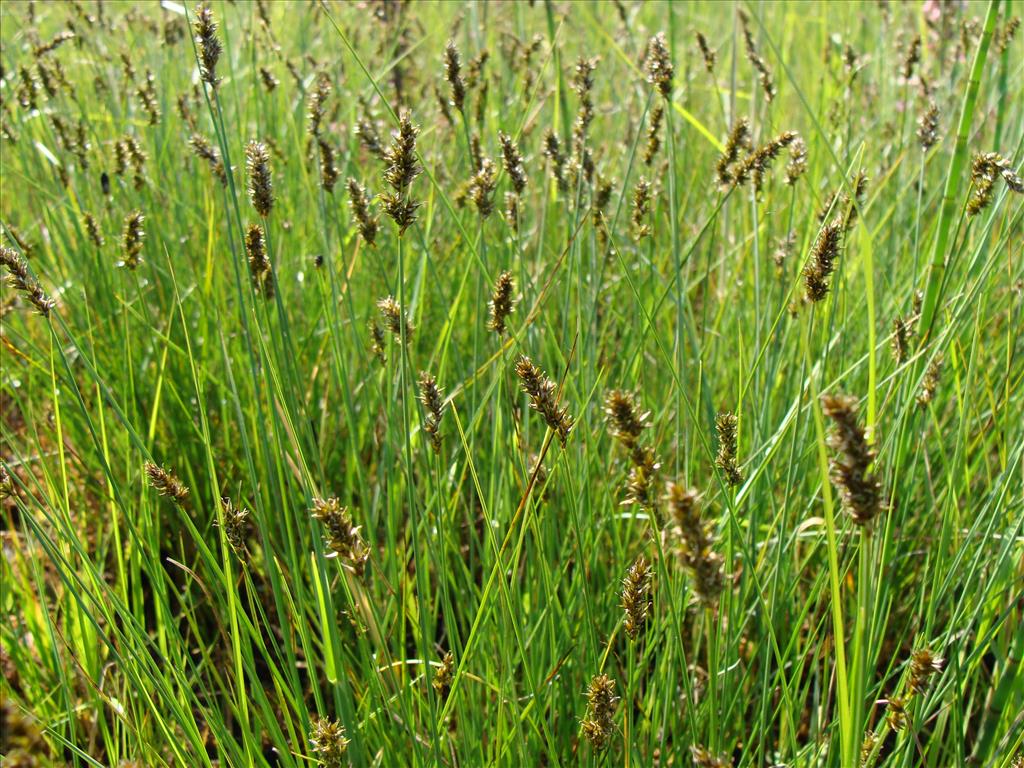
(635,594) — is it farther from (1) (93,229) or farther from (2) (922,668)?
(1) (93,229)

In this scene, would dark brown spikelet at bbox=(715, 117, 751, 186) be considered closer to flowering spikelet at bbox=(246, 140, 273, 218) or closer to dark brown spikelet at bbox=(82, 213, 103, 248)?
flowering spikelet at bbox=(246, 140, 273, 218)

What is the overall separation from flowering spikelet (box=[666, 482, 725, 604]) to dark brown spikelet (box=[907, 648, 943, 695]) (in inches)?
13.8

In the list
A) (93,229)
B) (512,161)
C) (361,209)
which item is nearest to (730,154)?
(512,161)

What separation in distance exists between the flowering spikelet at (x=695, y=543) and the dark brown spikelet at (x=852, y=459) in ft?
0.32

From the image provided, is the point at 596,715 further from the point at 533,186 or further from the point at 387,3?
the point at 387,3

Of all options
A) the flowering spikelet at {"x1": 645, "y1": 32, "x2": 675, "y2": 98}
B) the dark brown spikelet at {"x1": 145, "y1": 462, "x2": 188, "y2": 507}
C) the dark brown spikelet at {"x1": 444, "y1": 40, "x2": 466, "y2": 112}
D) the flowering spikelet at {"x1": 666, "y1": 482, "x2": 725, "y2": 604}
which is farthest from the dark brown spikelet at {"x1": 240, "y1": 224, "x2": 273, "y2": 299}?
the flowering spikelet at {"x1": 666, "y1": 482, "x2": 725, "y2": 604}

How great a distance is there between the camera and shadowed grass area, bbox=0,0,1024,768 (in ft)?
3.34

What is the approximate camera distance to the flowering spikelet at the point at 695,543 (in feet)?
1.95

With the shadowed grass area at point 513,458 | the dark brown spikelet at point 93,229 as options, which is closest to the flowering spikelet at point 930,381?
the shadowed grass area at point 513,458

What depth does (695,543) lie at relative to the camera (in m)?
0.61

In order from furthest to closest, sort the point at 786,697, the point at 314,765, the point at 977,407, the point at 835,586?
the point at 977,407
the point at 314,765
the point at 786,697
the point at 835,586

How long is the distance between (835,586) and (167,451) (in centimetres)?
166

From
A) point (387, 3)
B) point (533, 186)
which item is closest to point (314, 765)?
point (533, 186)

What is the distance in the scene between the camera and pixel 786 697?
1035 mm
